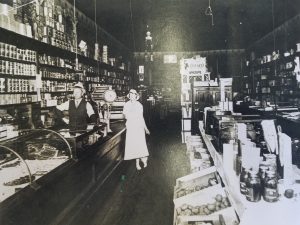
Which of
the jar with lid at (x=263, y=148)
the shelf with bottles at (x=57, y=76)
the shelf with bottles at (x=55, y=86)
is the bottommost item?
the jar with lid at (x=263, y=148)

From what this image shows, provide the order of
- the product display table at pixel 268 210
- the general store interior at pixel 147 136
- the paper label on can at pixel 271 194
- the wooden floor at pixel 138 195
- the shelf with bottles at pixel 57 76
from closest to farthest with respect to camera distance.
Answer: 1. the product display table at pixel 268 210
2. the paper label on can at pixel 271 194
3. the general store interior at pixel 147 136
4. the wooden floor at pixel 138 195
5. the shelf with bottles at pixel 57 76

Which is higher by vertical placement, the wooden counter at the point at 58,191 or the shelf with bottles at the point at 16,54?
the shelf with bottles at the point at 16,54

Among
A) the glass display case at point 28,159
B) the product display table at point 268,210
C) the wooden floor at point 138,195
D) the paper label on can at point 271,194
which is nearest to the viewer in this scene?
the product display table at point 268,210

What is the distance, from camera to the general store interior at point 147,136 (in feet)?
6.93

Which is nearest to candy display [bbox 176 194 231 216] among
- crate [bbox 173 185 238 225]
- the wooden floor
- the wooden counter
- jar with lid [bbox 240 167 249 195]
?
crate [bbox 173 185 238 225]

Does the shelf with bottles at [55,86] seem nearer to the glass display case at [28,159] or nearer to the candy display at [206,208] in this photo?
the glass display case at [28,159]

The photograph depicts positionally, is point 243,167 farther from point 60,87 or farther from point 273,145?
point 60,87

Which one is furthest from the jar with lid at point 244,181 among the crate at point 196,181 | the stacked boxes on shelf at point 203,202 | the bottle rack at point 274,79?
the bottle rack at point 274,79

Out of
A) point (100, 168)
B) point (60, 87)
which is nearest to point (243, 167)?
point (100, 168)

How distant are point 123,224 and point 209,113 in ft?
5.09

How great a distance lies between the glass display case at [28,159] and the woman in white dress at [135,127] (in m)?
1.00

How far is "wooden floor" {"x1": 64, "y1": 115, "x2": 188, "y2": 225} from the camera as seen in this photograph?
10.7 ft

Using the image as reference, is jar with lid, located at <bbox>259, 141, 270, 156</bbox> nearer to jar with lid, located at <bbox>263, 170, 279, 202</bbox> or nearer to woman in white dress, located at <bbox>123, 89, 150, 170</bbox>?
jar with lid, located at <bbox>263, 170, 279, 202</bbox>

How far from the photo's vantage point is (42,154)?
3230 millimetres
